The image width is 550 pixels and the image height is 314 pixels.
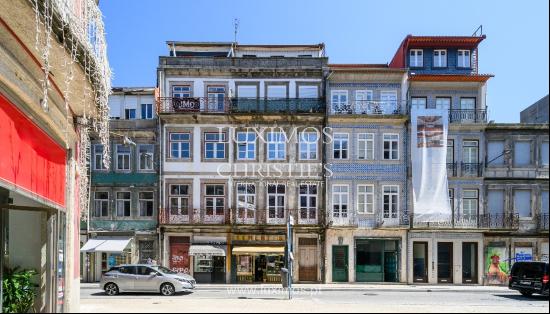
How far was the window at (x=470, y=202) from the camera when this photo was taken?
2986cm

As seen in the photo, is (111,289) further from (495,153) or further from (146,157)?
(495,153)

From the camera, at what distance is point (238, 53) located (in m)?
32.5

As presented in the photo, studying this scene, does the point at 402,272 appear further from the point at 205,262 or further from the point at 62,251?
the point at 62,251

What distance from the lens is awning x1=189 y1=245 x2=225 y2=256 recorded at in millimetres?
29094

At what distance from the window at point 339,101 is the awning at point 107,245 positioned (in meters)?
13.7

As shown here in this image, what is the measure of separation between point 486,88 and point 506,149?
7.37m

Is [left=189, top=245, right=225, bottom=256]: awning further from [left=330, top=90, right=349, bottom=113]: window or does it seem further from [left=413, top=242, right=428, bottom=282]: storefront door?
[left=413, top=242, right=428, bottom=282]: storefront door

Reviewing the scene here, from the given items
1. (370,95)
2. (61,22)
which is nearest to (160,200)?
(370,95)

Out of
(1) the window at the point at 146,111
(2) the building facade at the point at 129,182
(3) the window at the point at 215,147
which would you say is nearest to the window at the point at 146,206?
(2) the building facade at the point at 129,182

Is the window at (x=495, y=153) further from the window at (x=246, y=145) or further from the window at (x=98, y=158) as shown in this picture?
the window at (x=98, y=158)

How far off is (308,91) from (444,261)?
40.2 feet

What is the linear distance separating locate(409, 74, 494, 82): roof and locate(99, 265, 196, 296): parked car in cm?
1731

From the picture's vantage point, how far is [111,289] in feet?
69.2

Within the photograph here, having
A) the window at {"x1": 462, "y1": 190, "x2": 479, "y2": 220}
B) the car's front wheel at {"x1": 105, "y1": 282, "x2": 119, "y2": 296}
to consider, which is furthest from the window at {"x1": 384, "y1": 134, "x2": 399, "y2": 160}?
the car's front wheel at {"x1": 105, "y1": 282, "x2": 119, "y2": 296}
